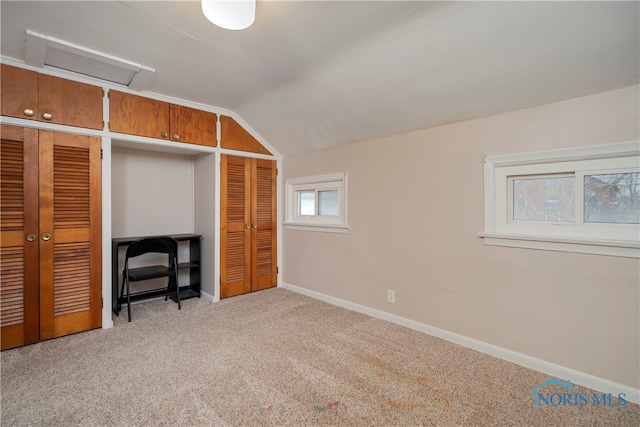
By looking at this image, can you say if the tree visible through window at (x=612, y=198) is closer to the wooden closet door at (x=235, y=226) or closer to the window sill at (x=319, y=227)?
the window sill at (x=319, y=227)

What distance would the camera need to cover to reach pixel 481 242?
7.63 feet

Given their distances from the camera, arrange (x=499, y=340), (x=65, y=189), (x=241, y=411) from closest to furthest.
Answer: (x=241, y=411), (x=499, y=340), (x=65, y=189)

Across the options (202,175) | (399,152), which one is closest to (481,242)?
(399,152)

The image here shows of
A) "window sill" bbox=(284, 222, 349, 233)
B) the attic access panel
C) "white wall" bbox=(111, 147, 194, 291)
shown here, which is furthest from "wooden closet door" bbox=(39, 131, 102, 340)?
"window sill" bbox=(284, 222, 349, 233)

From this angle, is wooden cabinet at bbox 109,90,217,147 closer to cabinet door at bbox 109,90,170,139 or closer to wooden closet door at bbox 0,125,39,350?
cabinet door at bbox 109,90,170,139

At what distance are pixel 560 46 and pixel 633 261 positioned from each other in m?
1.32

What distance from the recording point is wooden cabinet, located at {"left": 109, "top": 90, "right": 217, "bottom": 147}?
274 cm

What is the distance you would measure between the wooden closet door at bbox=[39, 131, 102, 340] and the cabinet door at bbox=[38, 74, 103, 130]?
0.42 feet

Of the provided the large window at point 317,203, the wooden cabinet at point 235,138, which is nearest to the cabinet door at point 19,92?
the wooden cabinet at point 235,138

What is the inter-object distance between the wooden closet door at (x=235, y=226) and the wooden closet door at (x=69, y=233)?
120 cm

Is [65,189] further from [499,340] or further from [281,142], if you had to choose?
[499,340]

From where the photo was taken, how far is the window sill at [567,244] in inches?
68.7

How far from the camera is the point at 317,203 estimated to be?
379 centimetres

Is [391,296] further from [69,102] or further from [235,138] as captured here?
[69,102]
